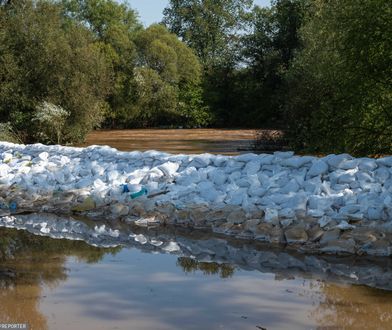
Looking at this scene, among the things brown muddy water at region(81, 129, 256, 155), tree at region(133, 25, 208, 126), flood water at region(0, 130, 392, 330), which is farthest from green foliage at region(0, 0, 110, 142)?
flood water at region(0, 130, 392, 330)

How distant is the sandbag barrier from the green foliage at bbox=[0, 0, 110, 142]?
13257mm

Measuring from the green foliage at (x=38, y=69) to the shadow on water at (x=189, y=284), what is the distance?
16.7m

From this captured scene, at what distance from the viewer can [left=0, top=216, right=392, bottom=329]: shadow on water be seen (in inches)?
173

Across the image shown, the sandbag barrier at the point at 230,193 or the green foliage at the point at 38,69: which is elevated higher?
the green foliage at the point at 38,69

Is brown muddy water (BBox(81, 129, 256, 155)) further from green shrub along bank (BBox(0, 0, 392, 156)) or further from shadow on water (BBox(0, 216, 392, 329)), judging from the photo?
shadow on water (BBox(0, 216, 392, 329))

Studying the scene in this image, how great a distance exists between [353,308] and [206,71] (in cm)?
3850

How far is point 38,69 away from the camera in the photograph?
2330 cm

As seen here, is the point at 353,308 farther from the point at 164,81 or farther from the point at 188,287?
the point at 164,81

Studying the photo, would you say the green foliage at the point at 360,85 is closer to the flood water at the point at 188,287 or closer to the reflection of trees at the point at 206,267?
the flood water at the point at 188,287

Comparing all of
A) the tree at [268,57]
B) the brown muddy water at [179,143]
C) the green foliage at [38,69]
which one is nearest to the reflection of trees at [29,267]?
the brown muddy water at [179,143]

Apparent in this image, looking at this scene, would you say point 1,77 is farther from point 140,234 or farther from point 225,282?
point 225,282

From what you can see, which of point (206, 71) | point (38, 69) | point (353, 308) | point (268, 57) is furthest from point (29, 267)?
point (206, 71)

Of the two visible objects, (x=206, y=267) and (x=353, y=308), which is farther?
(x=206, y=267)

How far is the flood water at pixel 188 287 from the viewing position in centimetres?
434
